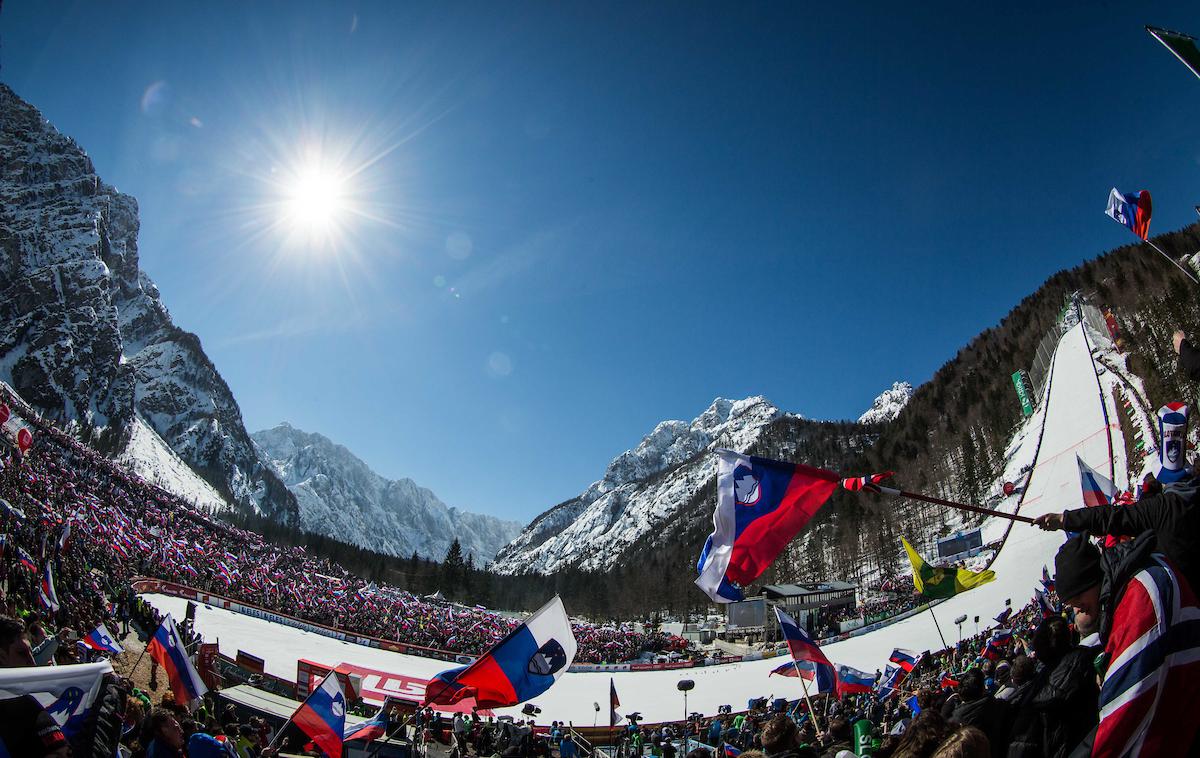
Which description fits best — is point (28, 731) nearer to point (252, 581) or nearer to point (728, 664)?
point (728, 664)

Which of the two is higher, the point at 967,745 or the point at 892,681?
the point at 967,745

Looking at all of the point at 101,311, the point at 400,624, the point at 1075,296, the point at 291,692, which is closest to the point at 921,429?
the point at 1075,296

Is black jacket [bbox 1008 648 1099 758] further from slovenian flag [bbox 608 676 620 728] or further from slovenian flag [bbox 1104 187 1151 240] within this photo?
slovenian flag [bbox 608 676 620 728]

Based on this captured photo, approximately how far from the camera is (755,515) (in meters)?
7.06

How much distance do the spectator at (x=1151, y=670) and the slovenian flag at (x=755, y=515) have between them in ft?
15.8

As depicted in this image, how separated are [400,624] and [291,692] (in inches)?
943

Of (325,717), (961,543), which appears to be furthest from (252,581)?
(961,543)

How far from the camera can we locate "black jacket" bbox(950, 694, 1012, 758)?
275 cm

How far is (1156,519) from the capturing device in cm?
283

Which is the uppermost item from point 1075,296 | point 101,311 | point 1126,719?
point 101,311

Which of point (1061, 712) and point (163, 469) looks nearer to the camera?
point (1061, 712)

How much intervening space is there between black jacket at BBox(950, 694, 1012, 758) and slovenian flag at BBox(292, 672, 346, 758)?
24.1 feet

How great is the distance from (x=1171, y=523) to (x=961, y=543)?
58594 mm

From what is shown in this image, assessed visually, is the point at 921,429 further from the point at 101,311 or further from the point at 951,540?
the point at 101,311
